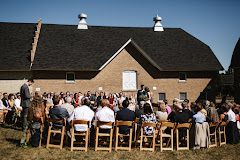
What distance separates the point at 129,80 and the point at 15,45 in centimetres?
1240

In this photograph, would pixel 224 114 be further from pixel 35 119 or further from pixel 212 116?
pixel 35 119

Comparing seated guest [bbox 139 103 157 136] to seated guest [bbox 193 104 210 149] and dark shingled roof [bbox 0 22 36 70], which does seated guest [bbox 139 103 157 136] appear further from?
dark shingled roof [bbox 0 22 36 70]

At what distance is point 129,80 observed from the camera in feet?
79.6

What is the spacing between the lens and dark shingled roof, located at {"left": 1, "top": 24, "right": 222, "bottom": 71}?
2359 cm

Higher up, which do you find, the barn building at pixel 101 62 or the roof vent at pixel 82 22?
the roof vent at pixel 82 22

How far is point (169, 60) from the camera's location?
25.5m

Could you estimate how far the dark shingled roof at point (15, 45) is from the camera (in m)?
22.7

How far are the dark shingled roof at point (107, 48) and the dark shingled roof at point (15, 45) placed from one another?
0.39 meters

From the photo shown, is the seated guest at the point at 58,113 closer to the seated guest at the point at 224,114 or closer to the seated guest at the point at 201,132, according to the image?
the seated guest at the point at 201,132

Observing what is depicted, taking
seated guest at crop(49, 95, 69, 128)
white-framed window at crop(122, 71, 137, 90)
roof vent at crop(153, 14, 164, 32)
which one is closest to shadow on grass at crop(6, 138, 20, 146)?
seated guest at crop(49, 95, 69, 128)

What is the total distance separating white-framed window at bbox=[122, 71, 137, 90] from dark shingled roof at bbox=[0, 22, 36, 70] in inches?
369

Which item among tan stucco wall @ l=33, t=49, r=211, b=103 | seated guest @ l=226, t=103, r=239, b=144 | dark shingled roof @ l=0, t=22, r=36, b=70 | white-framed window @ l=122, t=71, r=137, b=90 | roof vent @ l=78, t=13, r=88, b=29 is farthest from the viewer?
roof vent @ l=78, t=13, r=88, b=29

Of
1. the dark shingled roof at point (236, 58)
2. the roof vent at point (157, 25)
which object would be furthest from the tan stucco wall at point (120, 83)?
the roof vent at point (157, 25)

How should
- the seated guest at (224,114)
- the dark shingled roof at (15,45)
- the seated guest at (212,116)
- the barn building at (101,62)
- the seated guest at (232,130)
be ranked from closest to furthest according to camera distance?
the seated guest at (212,116) → the seated guest at (232,130) → the seated guest at (224,114) → the dark shingled roof at (15,45) → the barn building at (101,62)
